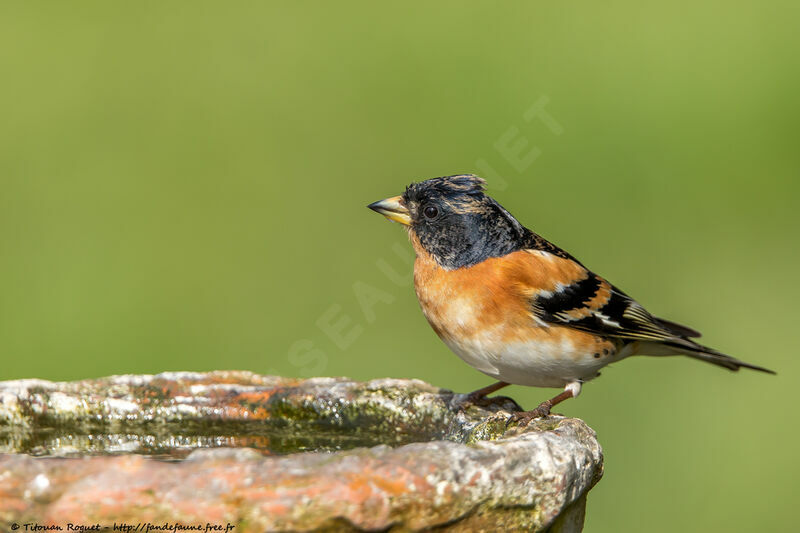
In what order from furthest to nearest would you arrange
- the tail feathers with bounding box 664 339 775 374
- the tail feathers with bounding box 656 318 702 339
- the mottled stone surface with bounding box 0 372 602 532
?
the tail feathers with bounding box 656 318 702 339, the tail feathers with bounding box 664 339 775 374, the mottled stone surface with bounding box 0 372 602 532

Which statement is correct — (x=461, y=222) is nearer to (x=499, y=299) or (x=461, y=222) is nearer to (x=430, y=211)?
(x=430, y=211)

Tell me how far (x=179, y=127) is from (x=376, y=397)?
6.20 metres

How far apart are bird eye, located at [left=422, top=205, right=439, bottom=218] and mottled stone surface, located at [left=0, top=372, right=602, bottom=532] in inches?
31.0

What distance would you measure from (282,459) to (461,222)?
6.42 ft

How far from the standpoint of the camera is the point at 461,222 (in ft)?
14.1

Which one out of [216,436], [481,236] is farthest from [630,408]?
[216,436]

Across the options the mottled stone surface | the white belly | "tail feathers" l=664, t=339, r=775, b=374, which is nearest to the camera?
the mottled stone surface

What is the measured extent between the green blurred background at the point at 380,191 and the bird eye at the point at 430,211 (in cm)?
275

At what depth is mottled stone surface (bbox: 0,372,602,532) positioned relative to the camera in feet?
7.91

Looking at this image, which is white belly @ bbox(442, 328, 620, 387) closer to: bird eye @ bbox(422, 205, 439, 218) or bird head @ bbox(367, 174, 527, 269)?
bird head @ bbox(367, 174, 527, 269)

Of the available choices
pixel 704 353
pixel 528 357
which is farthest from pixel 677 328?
pixel 528 357

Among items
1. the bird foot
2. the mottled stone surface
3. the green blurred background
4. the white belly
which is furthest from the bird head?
the green blurred background

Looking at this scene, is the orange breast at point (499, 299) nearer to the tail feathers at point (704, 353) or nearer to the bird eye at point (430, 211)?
the bird eye at point (430, 211)

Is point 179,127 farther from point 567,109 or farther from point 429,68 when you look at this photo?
point 567,109
